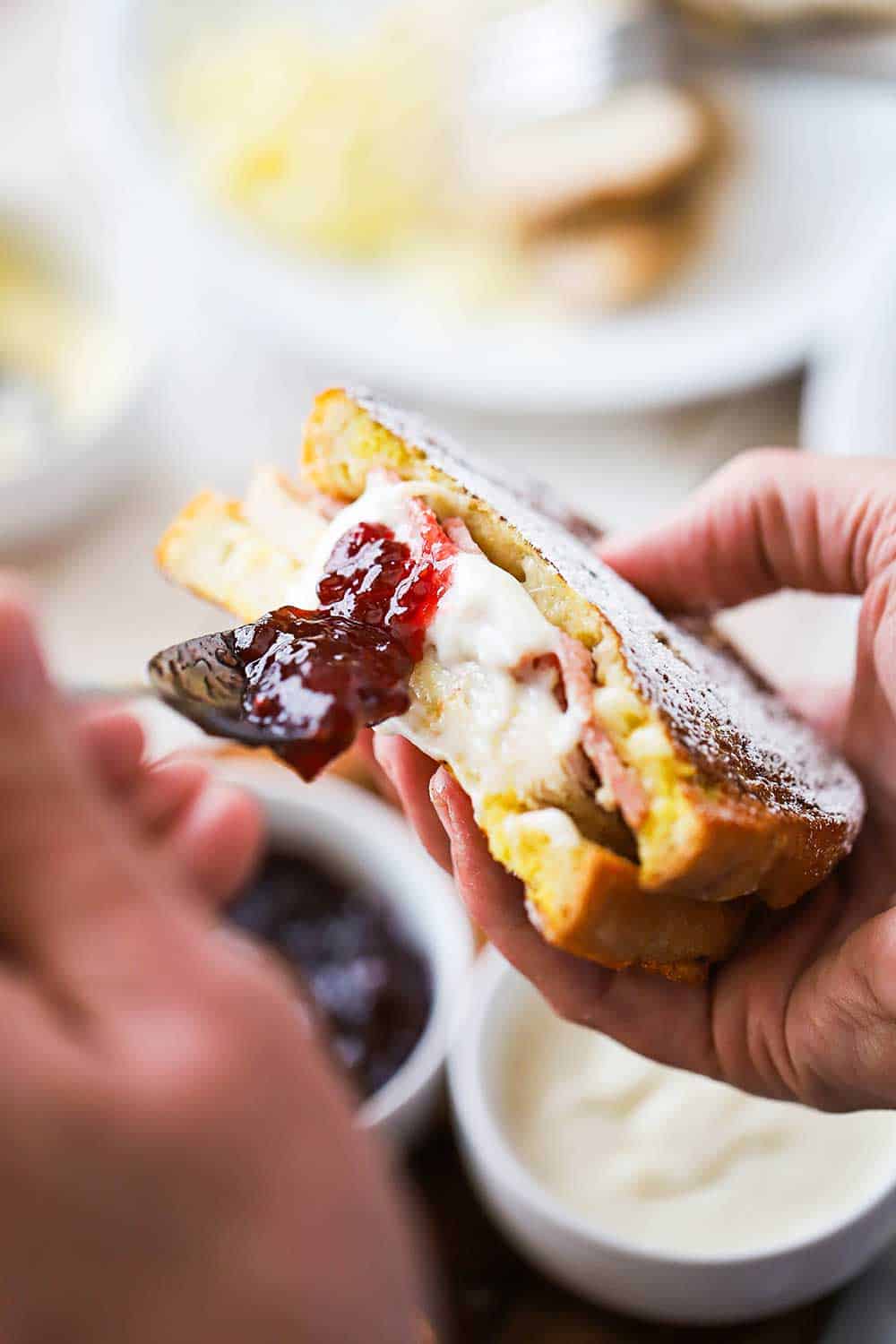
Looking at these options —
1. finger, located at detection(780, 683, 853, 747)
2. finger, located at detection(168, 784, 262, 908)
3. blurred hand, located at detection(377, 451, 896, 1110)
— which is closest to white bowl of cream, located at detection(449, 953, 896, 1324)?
blurred hand, located at detection(377, 451, 896, 1110)

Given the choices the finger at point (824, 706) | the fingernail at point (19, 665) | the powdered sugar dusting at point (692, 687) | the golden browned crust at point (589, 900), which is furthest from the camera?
the finger at point (824, 706)

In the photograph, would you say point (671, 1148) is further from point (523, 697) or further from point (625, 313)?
point (625, 313)

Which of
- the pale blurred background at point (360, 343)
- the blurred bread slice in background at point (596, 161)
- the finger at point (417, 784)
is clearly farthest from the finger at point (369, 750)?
the blurred bread slice in background at point (596, 161)

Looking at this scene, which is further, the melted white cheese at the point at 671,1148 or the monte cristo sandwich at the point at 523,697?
the melted white cheese at the point at 671,1148

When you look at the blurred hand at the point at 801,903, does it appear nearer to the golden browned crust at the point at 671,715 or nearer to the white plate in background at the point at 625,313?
the golden browned crust at the point at 671,715

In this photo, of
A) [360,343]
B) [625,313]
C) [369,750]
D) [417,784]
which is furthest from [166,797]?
[625,313]
